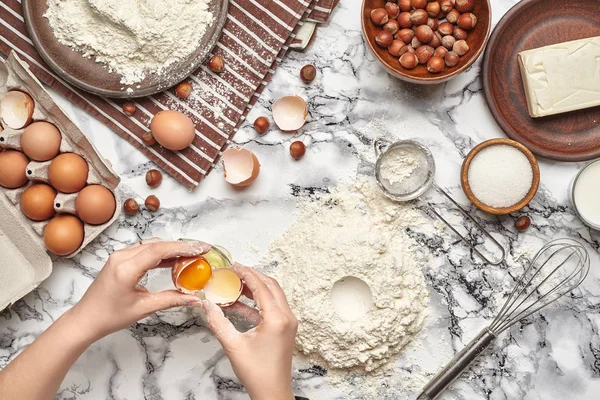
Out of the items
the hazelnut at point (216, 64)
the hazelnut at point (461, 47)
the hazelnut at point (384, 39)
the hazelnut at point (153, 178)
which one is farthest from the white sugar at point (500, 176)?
the hazelnut at point (153, 178)

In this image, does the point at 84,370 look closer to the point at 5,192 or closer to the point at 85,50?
the point at 5,192

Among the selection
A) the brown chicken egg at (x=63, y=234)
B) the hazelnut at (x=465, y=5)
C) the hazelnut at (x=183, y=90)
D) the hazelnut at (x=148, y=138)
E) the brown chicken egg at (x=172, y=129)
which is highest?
the hazelnut at (x=465, y=5)

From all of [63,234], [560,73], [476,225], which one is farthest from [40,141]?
[560,73]

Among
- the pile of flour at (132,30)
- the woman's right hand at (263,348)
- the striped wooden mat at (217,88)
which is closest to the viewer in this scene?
the woman's right hand at (263,348)

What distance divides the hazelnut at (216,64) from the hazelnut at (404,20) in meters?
0.43

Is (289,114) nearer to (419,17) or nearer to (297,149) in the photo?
(297,149)

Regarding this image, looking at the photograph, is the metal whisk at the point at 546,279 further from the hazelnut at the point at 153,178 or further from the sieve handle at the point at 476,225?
the hazelnut at the point at 153,178

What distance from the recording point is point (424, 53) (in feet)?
4.91

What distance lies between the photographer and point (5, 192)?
59.3 inches

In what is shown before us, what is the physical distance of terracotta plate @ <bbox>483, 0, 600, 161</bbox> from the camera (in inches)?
60.4

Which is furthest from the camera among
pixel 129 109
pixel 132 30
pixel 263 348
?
pixel 129 109

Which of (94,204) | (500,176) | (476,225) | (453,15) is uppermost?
(453,15)

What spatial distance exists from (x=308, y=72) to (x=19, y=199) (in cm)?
74

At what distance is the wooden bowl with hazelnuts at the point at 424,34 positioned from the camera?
4.88 feet
